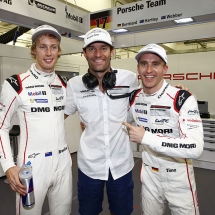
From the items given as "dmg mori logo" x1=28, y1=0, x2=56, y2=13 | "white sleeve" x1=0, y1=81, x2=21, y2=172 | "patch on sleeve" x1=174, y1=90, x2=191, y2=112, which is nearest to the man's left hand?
"patch on sleeve" x1=174, y1=90, x2=191, y2=112

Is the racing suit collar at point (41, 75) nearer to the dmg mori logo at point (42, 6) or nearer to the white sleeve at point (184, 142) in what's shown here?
the white sleeve at point (184, 142)

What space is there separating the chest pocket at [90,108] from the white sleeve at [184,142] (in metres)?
0.58

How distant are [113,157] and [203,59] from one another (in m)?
3.98

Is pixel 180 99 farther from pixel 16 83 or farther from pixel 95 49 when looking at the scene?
pixel 16 83

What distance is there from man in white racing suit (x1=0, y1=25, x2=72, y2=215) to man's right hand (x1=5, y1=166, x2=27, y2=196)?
0.03 meters

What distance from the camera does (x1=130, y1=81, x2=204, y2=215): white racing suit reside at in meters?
1.43

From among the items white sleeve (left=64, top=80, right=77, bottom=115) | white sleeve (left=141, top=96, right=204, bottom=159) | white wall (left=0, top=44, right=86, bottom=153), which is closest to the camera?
white sleeve (left=141, top=96, right=204, bottom=159)

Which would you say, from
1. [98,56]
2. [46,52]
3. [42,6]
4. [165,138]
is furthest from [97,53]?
[42,6]

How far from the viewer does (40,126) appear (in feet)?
5.66

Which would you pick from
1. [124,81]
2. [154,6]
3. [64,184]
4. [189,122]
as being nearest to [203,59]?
[154,6]

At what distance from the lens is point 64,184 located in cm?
182

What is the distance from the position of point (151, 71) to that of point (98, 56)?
1.51ft

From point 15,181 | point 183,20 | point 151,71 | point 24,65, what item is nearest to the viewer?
point 15,181

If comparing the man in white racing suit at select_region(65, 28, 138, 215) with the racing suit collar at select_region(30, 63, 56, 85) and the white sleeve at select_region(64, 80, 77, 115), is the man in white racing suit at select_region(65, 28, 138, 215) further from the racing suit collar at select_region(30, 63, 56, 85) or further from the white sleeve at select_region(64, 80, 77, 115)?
the racing suit collar at select_region(30, 63, 56, 85)
